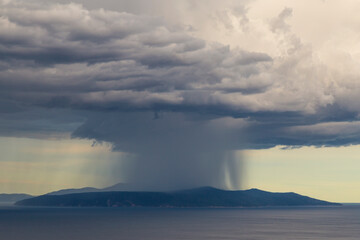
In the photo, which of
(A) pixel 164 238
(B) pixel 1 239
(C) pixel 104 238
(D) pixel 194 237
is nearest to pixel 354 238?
(D) pixel 194 237

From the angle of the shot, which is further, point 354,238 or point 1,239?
point 354,238

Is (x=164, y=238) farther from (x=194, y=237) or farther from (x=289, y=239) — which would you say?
(x=289, y=239)

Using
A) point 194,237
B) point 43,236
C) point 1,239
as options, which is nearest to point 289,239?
point 194,237

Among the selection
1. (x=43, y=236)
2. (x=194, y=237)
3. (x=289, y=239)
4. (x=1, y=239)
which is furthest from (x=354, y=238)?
(x=1, y=239)

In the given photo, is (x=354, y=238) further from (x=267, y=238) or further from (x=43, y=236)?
(x=43, y=236)

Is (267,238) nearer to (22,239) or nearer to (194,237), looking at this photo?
(194,237)

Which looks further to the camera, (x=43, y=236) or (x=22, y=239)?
(x=43, y=236)

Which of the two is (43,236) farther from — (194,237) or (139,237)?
(194,237)
